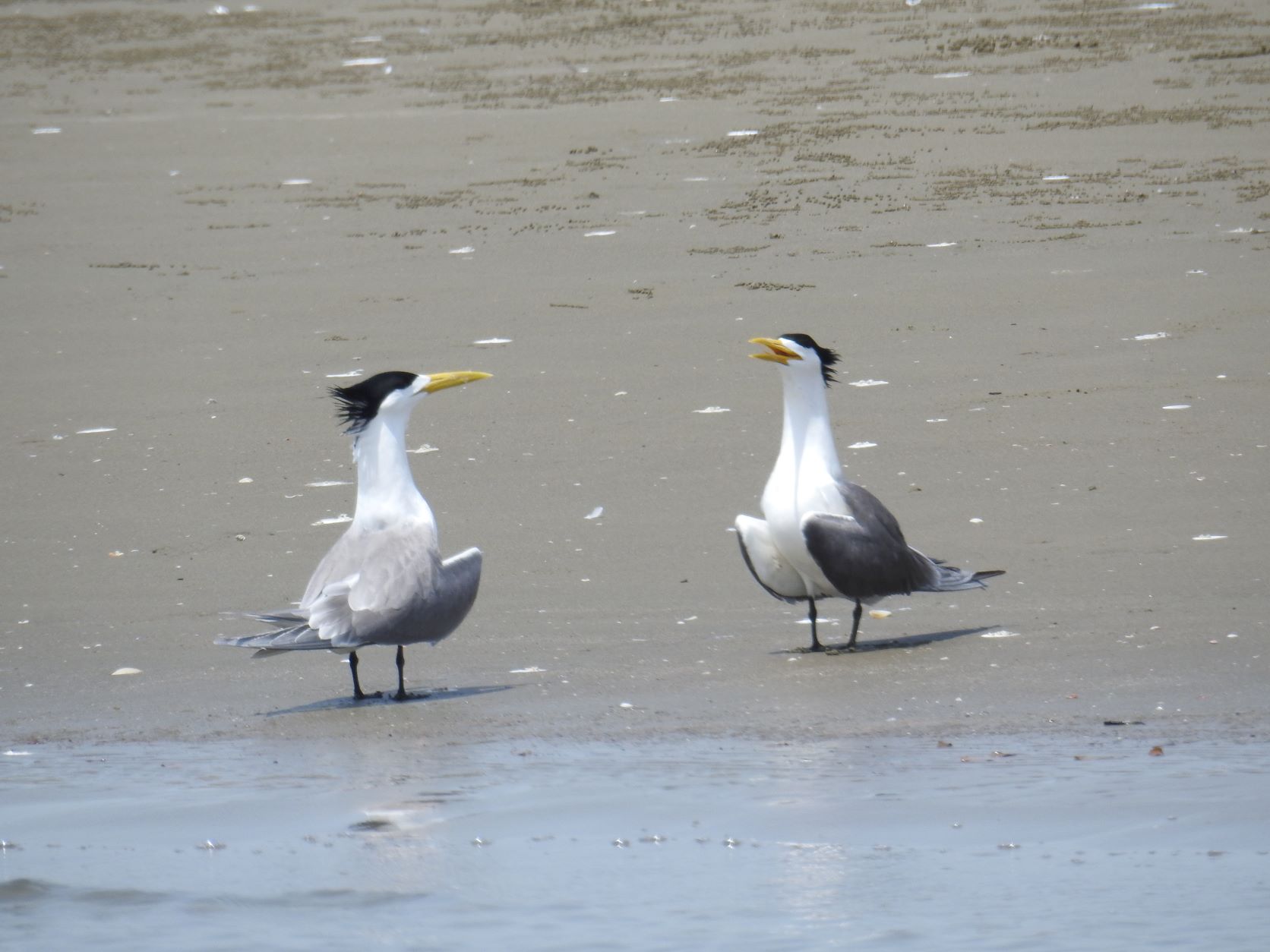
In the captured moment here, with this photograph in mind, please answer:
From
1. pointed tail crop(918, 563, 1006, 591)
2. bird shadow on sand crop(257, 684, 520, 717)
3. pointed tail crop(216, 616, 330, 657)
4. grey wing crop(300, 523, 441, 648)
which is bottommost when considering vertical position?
bird shadow on sand crop(257, 684, 520, 717)

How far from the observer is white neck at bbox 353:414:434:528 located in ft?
23.2

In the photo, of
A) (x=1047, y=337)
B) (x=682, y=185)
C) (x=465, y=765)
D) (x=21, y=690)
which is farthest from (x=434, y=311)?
(x=465, y=765)

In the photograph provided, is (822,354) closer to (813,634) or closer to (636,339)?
(813,634)

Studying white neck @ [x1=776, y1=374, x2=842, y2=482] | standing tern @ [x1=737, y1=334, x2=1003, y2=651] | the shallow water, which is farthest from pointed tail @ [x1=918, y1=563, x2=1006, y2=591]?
the shallow water

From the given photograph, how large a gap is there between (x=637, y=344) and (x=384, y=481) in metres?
4.18

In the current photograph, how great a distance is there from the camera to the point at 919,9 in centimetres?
1672

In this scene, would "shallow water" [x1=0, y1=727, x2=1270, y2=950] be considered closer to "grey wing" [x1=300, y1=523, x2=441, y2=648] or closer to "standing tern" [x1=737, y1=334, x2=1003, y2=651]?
"grey wing" [x1=300, y1=523, x2=441, y2=648]

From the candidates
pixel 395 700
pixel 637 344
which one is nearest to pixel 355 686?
pixel 395 700

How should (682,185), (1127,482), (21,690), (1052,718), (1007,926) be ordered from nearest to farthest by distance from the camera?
(1007,926)
(1052,718)
(21,690)
(1127,482)
(682,185)

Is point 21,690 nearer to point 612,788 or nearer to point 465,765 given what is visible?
point 465,765

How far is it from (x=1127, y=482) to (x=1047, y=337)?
2287 millimetres

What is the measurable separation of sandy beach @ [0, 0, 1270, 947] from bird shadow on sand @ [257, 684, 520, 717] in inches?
1.7

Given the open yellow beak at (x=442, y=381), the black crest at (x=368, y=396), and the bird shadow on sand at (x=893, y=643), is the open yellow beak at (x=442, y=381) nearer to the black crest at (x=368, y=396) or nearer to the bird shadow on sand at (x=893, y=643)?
the black crest at (x=368, y=396)

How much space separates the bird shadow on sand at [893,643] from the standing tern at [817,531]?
0.05 m
